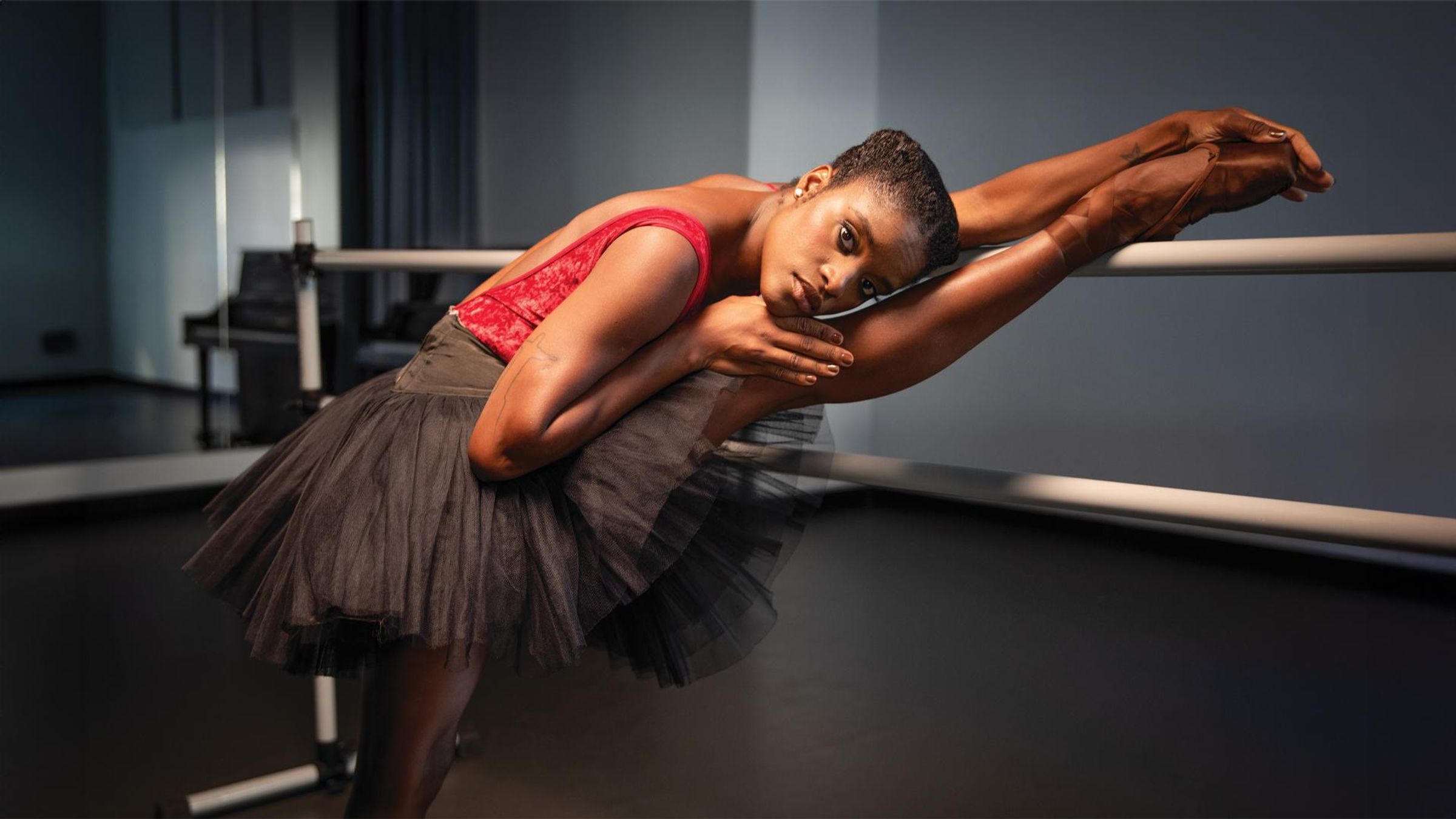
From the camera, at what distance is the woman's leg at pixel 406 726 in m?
1.02

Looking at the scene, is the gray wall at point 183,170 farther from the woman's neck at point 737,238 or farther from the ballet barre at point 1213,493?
the woman's neck at point 737,238

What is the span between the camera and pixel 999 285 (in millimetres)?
929

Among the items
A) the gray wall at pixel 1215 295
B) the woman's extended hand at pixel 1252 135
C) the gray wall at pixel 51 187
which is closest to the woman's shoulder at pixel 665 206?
the woman's extended hand at pixel 1252 135

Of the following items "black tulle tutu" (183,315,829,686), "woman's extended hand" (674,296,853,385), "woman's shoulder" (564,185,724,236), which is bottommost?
"black tulle tutu" (183,315,829,686)

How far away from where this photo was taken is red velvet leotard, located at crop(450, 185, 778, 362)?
0.95 meters

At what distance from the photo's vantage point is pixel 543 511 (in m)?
0.97

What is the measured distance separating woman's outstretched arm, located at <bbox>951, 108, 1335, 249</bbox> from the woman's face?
0.16 m

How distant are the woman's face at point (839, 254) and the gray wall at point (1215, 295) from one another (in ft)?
9.21

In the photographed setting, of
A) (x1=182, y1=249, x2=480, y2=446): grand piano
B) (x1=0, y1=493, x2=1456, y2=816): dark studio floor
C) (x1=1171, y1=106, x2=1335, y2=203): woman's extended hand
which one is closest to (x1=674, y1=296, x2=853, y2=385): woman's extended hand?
(x1=1171, y1=106, x2=1335, y2=203): woman's extended hand

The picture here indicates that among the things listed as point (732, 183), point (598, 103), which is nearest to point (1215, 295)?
point (598, 103)

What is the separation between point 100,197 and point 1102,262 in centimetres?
397

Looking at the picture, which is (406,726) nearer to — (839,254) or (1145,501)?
(839,254)

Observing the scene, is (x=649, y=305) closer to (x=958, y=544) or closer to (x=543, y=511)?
(x=543, y=511)

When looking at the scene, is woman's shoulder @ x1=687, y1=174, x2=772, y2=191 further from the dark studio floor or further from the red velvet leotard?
the dark studio floor
